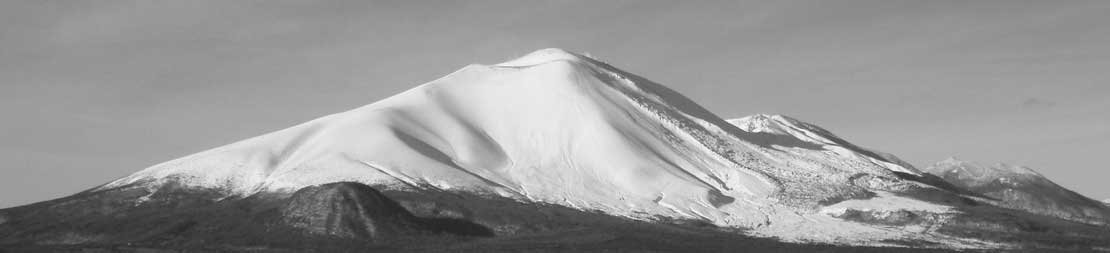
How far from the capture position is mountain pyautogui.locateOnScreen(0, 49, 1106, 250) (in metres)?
120

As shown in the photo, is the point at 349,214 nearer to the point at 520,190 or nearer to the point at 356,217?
the point at 356,217

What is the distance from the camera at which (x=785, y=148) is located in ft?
653

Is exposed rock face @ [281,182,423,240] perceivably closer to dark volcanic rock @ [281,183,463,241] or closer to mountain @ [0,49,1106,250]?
dark volcanic rock @ [281,183,463,241]

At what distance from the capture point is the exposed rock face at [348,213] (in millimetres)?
116938

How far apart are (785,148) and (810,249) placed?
8416 centimetres

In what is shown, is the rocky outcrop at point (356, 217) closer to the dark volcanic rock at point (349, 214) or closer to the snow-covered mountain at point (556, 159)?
the dark volcanic rock at point (349, 214)

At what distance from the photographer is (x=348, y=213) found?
390ft

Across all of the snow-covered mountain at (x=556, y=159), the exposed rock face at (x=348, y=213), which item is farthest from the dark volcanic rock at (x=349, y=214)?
the snow-covered mountain at (x=556, y=159)

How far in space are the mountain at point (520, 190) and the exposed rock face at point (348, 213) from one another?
0.22 meters

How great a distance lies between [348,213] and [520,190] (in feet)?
113

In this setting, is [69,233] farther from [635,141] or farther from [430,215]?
[635,141]

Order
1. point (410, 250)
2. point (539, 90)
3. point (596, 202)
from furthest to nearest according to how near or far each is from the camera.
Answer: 1. point (539, 90)
2. point (596, 202)
3. point (410, 250)

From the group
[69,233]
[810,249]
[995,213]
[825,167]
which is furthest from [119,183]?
[995,213]

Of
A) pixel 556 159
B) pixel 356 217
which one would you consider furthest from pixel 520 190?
pixel 356 217
